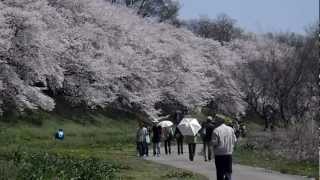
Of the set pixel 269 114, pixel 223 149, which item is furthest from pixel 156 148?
pixel 269 114

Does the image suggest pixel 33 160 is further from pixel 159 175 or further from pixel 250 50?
pixel 250 50

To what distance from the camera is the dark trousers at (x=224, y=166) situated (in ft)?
43.9

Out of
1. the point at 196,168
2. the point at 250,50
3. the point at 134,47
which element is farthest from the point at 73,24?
the point at 250,50

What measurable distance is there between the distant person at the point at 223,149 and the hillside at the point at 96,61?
24.7 metres

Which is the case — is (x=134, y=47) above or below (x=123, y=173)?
above

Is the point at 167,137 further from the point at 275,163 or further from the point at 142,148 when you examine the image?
the point at 275,163

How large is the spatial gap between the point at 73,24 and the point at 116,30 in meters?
5.64

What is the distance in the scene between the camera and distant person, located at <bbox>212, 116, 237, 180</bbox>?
1334 centimetres

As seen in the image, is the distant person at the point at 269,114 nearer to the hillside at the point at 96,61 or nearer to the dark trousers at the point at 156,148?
the hillside at the point at 96,61

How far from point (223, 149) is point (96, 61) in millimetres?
34141

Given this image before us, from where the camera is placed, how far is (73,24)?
4797 centimetres

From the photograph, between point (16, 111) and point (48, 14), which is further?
point (48, 14)

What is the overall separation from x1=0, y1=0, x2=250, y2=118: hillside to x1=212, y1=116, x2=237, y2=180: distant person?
81.0ft

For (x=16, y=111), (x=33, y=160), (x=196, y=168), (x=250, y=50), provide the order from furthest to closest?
(x=250, y=50) → (x=16, y=111) → (x=196, y=168) → (x=33, y=160)
